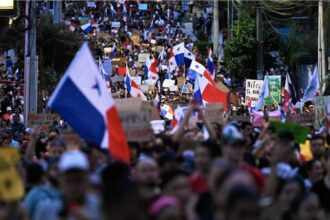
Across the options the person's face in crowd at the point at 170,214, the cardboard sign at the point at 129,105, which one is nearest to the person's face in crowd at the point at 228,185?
Answer: the person's face in crowd at the point at 170,214

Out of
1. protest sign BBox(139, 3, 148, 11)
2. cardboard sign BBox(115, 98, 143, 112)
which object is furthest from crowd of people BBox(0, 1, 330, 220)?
protest sign BBox(139, 3, 148, 11)

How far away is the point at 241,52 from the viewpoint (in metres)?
45.9

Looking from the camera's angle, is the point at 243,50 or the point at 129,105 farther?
the point at 243,50

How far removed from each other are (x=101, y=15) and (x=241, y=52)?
3158 centimetres

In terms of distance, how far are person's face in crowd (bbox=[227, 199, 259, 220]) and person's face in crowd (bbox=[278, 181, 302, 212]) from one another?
1810mm

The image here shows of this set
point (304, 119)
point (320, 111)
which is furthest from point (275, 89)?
point (304, 119)

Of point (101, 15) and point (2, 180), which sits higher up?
point (101, 15)

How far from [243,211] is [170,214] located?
99 cm

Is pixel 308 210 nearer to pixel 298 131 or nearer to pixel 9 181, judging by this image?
pixel 9 181

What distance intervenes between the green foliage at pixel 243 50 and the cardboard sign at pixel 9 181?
123 ft

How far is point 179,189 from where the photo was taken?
335 inches

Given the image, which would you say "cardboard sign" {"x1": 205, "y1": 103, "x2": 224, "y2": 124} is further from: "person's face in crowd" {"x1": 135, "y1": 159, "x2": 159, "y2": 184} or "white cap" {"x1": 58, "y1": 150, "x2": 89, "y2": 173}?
"white cap" {"x1": 58, "y1": 150, "x2": 89, "y2": 173}

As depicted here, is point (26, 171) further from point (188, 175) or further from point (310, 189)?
point (310, 189)

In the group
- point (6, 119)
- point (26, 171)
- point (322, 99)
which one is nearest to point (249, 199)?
point (26, 171)
